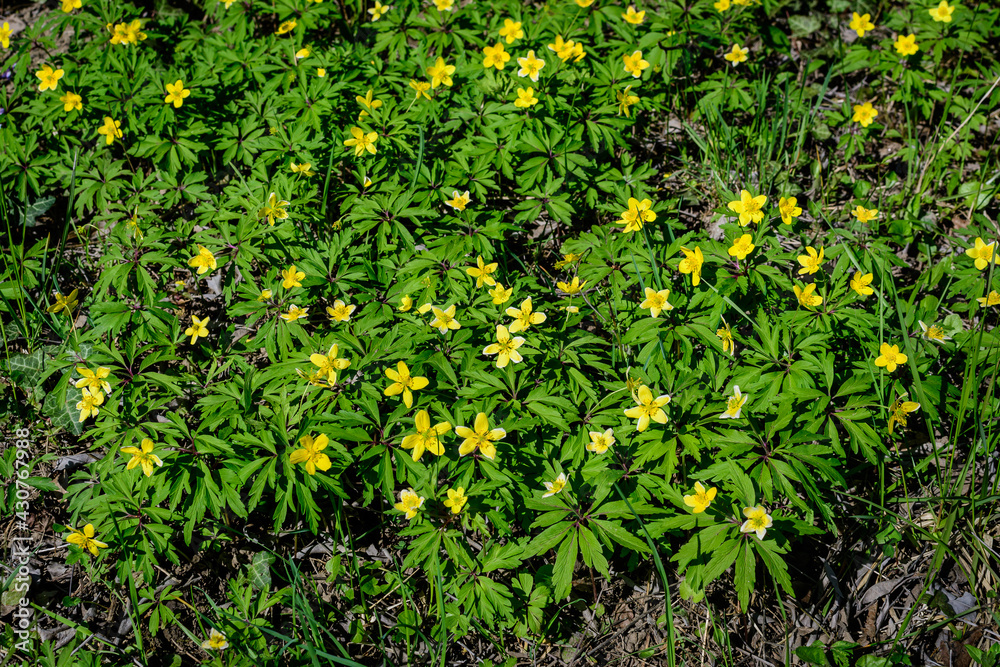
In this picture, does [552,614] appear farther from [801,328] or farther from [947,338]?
[947,338]

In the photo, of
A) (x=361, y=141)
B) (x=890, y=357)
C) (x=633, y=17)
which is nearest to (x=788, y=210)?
(x=890, y=357)

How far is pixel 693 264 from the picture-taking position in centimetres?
240

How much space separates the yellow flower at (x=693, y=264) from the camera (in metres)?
2.39

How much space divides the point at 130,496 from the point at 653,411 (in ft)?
6.67

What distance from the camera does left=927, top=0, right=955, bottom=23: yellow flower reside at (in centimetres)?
342

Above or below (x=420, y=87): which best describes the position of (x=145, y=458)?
below

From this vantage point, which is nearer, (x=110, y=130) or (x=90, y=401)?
(x=90, y=401)

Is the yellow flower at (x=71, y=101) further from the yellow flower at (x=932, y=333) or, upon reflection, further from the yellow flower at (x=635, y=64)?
the yellow flower at (x=932, y=333)

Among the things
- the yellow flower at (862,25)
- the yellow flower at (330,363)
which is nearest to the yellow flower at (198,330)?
the yellow flower at (330,363)

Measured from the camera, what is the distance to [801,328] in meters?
2.34

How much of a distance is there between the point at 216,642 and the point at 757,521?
2136 mm

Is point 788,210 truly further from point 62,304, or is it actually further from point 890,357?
point 62,304

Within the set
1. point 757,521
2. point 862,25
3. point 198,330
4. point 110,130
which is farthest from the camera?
point 862,25

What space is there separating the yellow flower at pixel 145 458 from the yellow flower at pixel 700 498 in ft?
6.37
